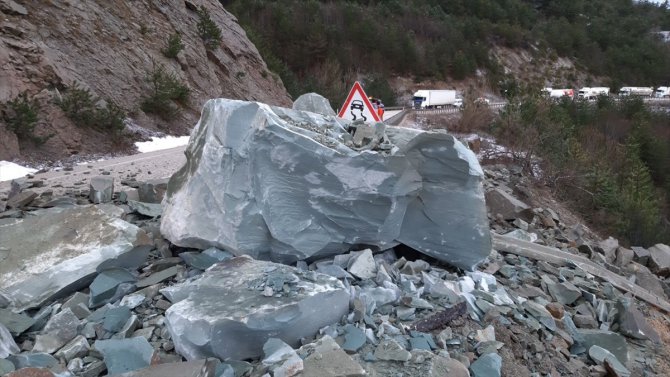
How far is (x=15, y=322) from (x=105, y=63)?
507 inches

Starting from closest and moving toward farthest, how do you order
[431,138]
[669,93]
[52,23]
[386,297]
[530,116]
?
1. [386,297]
2. [431,138]
3. [52,23]
4. [530,116]
5. [669,93]

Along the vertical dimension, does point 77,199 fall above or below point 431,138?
below

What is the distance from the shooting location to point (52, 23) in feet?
45.9

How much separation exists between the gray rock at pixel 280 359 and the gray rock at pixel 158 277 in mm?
1460

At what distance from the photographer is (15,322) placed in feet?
11.5

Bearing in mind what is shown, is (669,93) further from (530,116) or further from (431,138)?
(431,138)

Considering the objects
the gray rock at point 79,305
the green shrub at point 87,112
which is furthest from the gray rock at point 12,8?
the gray rock at point 79,305

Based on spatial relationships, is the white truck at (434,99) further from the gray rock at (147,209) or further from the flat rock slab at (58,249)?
the flat rock slab at (58,249)

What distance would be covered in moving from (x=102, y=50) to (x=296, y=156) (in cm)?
1297

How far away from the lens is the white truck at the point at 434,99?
37312 millimetres

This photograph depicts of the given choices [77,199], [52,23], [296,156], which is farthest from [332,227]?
[52,23]

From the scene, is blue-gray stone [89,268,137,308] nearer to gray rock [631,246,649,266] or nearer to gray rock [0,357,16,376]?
gray rock [0,357,16,376]

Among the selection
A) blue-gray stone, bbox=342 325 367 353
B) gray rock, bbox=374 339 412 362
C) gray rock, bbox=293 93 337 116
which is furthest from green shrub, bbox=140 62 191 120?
gray rock, bbox=374 339 412 362

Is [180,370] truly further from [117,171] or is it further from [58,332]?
[117,171]
